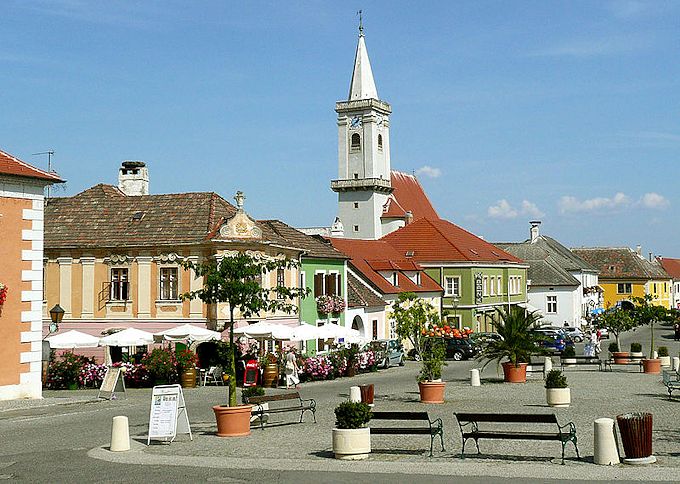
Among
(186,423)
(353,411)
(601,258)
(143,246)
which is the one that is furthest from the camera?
(601,258)

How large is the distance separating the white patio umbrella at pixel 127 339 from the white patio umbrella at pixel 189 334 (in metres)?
0.70

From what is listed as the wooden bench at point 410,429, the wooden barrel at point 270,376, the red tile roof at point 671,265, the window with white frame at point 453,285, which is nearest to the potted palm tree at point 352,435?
the wooden bench at point 410,429

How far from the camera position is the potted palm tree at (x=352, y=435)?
15992 millimetres

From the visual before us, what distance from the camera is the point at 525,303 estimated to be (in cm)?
8181

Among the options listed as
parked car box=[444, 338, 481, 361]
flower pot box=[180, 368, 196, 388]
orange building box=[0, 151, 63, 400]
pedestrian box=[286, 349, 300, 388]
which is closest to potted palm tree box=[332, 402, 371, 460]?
orange building box=[0, 151, 63, 400]

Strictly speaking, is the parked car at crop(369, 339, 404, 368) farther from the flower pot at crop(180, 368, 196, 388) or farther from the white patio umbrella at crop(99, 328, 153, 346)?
the white patio umbrella at crop(99, 328, 153, 346)

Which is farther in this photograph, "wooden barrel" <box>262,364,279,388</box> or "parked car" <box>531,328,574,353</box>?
"parked car" <box>531,328,574,353</box>

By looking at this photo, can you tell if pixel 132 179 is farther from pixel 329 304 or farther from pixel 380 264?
pixel 380 264

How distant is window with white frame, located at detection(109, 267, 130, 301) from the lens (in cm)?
4075

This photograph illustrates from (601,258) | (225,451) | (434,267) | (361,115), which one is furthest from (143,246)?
(601,258)

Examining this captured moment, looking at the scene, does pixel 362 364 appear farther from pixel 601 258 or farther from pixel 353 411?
pixel 601 258

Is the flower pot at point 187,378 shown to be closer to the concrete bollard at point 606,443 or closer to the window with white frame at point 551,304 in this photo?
the concrete bollard at point 606,443

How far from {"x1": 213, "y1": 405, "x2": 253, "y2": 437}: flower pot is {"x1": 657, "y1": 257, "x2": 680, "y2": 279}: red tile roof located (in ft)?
410

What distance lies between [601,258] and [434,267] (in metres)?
52.3
